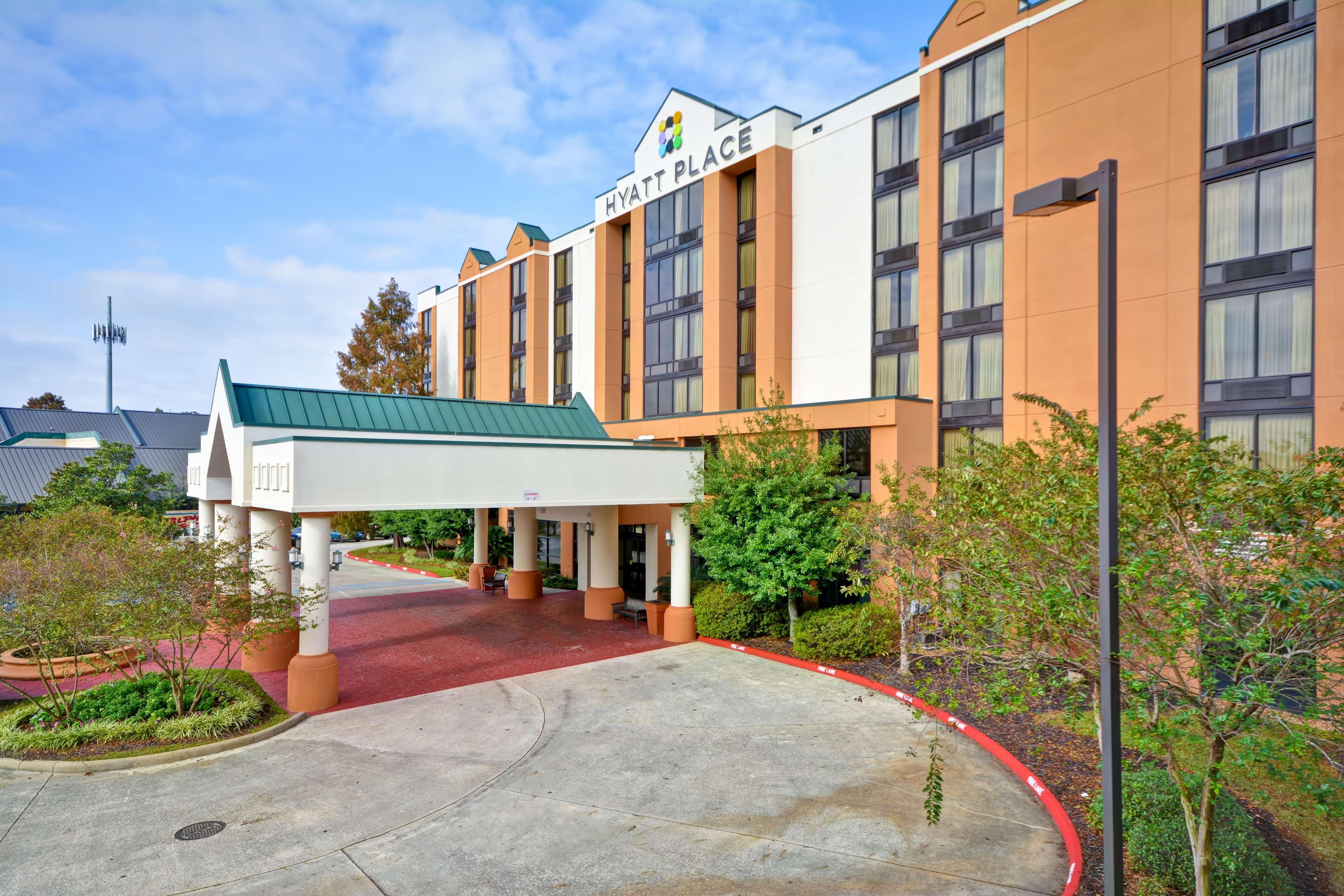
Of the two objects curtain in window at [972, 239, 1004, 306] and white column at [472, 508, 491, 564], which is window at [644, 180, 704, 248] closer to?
curtain in window at [972, 239, 1004, 306]

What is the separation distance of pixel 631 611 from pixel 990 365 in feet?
44.8

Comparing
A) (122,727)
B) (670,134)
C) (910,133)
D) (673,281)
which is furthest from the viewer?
(670,134)

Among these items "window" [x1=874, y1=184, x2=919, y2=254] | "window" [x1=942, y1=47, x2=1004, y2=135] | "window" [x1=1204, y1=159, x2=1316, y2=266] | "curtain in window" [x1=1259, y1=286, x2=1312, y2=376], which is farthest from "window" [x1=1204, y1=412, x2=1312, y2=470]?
"window" [x1=942, y1=47, x2=1004, y2=135]

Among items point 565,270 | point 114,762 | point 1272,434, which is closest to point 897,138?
point 1272,434

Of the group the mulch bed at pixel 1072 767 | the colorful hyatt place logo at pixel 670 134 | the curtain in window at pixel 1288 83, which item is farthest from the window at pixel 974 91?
the mulch bed at pixel 1072 767

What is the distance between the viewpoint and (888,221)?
25109mm

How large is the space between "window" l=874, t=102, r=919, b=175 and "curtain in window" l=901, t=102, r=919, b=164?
0.01 meters

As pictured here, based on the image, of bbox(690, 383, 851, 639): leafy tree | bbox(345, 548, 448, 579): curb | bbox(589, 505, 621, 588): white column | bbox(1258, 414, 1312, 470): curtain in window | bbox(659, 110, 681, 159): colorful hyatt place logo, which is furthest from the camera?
bbox(345, 548, 448, 579): curb

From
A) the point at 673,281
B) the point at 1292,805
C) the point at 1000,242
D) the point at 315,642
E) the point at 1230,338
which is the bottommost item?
the point at 1292,805

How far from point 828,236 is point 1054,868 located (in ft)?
71.3

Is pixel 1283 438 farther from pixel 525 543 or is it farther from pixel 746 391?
pixel 525 543

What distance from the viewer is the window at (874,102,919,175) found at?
24.4m

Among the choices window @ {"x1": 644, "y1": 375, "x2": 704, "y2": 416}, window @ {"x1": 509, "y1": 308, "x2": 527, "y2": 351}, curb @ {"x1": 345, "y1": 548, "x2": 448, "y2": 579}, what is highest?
window @ {"x1": 509, "y1": 308, "x2": 527, "y2": 351}

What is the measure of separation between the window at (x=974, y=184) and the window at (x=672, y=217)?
1034cm
